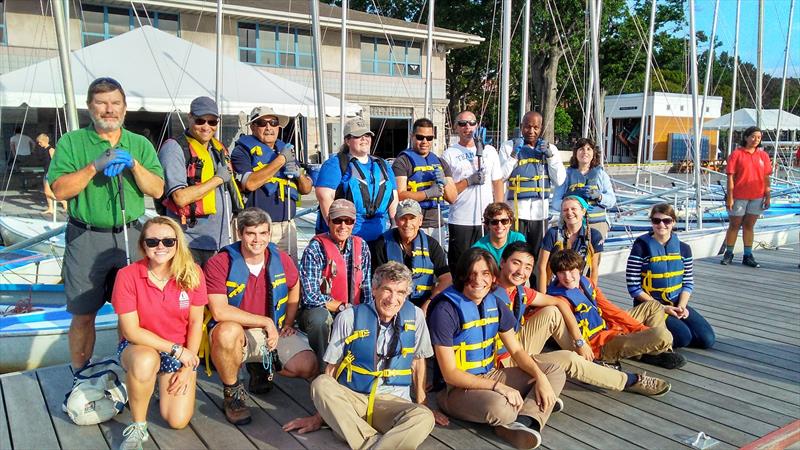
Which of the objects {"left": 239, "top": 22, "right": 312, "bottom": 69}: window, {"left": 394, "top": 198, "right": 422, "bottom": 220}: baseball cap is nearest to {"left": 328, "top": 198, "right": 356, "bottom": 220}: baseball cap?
{"left": 394, "top": 198, "right": 422, "bottom": 220}: baseball cap

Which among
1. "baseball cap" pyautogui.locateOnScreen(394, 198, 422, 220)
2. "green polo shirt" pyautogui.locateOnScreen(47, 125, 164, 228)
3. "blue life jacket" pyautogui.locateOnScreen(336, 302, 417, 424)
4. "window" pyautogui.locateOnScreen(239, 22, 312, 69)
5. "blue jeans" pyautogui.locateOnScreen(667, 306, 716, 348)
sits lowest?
"blue jeans" pyautogui.locateOnScreen(667, 306, 716, 348)

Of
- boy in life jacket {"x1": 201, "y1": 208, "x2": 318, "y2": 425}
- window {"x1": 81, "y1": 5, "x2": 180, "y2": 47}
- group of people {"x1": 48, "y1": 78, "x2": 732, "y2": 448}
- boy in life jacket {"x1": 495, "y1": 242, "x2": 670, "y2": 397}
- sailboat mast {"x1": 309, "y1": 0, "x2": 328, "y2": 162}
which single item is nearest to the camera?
group of people {"x1": 48, "y1": 78, "x2": 732, "y2": 448}

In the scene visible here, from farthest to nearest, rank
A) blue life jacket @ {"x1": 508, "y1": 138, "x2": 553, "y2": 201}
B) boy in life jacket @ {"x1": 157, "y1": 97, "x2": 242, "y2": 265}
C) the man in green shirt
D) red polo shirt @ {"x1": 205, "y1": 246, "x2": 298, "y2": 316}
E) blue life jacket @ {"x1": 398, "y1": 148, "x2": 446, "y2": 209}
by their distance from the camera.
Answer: blue life jacket @ {"x1": 508, "y1": 138, "x2": 553, "y2": 201}
blue life jacket @ {"x1": 398, "y1": 148, "x2": 446, "y2": 209}
boy in life jacket @ {"x1": 157, "y1": 97, "x2": 242, "y2": 265}
red polo shirt @ {"x1": 205, "y1": 246, "x2": 298, "y2": 316}
the man in green shirt

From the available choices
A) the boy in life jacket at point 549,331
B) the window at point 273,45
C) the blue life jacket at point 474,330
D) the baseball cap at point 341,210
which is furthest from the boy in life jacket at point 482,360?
the window at point 273,45

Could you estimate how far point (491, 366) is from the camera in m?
4.11

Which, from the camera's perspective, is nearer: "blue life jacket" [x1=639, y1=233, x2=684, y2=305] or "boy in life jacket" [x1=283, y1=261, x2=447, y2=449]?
"boy in life jacket" [x1=283, y1=261, x2=447, y2=449]

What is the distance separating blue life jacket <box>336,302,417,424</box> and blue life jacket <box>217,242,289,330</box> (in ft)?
2.51

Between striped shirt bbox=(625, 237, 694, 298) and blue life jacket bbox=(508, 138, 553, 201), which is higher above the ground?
blue life jacket bbox=(508, 138, 553, 201)

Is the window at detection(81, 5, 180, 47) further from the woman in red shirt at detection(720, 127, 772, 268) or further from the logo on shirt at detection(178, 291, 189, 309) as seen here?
the logo on shirt at detection(178, 291, 189, 309)

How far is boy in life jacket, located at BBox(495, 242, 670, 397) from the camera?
4.27 m

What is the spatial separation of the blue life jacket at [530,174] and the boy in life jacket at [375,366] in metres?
2.94

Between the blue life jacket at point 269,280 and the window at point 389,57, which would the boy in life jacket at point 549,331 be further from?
the window at point 389,57

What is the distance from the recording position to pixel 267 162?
5.20m

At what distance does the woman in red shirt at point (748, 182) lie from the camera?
8.70 metres
